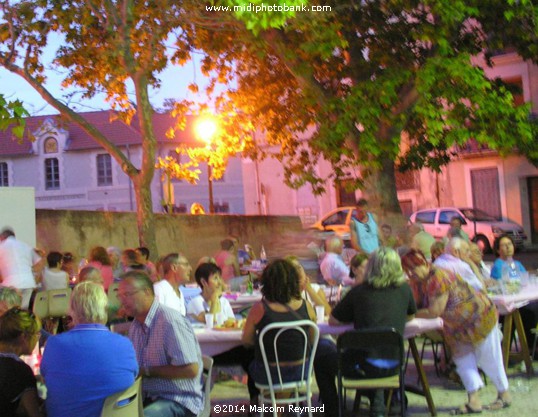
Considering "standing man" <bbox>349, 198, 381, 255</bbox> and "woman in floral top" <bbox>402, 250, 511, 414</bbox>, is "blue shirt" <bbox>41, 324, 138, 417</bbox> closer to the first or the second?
"woman in floral top" <bbox>402, 250, 511, 414</bbox>

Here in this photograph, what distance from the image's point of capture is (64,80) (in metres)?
16.5

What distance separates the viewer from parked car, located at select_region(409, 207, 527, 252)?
25828 millimetres

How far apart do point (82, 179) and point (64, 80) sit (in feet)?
98.8

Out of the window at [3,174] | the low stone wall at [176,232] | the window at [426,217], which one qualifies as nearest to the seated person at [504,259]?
the low stone wall at [176,232]

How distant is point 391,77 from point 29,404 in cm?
1180

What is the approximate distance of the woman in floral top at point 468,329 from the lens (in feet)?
23.1

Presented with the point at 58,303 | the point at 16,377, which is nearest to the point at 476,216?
the point at 58,303

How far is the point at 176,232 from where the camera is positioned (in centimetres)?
2194

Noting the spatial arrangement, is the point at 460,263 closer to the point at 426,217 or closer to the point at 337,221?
the point at 337,221

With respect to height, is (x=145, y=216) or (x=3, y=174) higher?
(x=3, y=174)

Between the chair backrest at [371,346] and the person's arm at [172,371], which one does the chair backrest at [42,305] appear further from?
the person's arm at [172,371]

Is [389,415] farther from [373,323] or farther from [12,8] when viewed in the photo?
[12,8]

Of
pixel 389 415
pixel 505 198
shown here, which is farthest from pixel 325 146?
pixel 505 198

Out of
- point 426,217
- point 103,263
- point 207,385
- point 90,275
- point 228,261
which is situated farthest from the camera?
point 426,217
